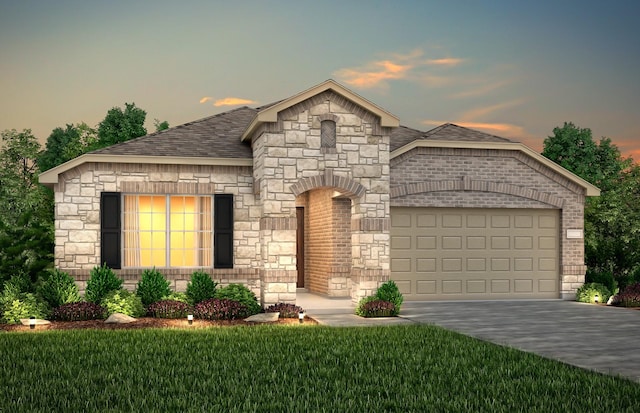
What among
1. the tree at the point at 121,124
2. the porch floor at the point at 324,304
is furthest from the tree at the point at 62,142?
the porch floor at the point at 324,304

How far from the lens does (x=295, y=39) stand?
2412 centimetres

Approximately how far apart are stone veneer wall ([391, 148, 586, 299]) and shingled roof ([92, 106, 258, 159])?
4778 millimetres

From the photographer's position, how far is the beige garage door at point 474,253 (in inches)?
866

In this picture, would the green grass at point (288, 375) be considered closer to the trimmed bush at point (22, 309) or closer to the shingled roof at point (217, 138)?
the trimmed bush at point (22, 309)

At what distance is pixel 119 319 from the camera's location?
52.6 feet

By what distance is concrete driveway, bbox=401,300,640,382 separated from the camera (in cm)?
1203

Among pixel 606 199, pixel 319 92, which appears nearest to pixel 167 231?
pixel 319 92

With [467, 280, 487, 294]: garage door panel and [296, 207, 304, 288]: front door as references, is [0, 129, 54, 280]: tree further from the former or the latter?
[467, 280, 487, 294]: garage door panel

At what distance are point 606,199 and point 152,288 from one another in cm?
2292

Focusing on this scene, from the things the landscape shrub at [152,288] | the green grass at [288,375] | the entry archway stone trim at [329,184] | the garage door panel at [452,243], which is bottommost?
the green grass at [288,375]

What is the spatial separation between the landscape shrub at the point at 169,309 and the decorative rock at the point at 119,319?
77 centimetres

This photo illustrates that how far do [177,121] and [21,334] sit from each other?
18.6 metres

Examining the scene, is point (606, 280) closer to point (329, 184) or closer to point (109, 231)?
point (329, 184)

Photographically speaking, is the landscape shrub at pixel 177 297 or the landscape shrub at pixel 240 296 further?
the landscape shrub at pixel 177 297
